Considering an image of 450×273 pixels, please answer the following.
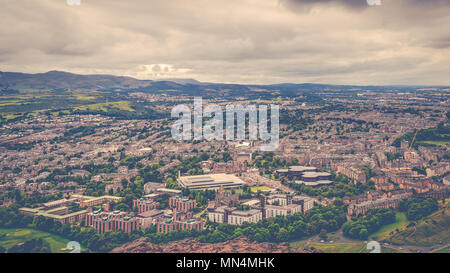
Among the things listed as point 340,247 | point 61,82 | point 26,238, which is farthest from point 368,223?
point 61,82

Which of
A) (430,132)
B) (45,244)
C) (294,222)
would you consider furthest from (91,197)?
(430,132)

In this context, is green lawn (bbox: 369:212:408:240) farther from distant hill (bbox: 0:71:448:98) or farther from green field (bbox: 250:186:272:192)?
distant hill (bbox: 0:71:448:98)

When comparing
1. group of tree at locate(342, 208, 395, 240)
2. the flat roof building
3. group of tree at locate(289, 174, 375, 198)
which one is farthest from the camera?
the flat roof building

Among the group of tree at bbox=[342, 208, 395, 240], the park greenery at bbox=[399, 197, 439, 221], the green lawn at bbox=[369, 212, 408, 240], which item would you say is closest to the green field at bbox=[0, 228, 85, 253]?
the group of tree at bbox=[342, 208, 395, 240]

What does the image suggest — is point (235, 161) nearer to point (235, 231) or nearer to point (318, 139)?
point (318, 139)

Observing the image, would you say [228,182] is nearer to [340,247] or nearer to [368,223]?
[368,223]

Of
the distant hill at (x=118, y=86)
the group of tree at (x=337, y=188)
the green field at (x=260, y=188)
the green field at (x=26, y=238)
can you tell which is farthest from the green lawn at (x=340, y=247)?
the distant hill at (x=118, y=86)
